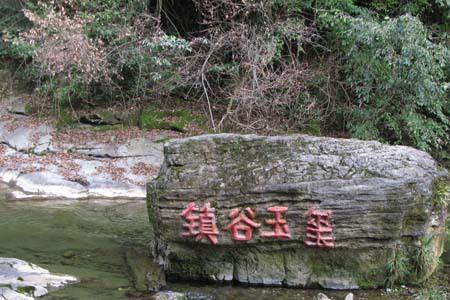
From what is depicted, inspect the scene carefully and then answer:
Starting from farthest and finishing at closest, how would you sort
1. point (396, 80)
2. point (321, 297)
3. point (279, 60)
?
point (279, 60), point (396, 80), point (321, 297)

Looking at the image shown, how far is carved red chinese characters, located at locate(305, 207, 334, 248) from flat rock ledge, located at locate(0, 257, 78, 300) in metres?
2.85

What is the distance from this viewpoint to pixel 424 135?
38.7ft

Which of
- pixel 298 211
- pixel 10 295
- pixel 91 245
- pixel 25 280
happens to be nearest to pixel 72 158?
pixel 91 245

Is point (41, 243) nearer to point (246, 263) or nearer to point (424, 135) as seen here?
point (246, 263)

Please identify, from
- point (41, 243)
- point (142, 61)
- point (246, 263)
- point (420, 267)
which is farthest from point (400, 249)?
point (142, 61)

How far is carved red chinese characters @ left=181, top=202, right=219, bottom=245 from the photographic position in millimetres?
6215

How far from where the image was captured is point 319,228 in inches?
242

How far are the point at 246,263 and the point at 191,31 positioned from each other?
9.82 meters

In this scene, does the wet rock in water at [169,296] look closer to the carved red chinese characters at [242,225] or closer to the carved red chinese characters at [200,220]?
the carved red chinese characters at [200,220]

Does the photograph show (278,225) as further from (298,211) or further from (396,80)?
(396,80)

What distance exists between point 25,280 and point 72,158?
6572mm

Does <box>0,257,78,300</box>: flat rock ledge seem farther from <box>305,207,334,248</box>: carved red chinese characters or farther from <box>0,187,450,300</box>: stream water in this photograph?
<box>305,207,334,248</box>: carved red chinese characters

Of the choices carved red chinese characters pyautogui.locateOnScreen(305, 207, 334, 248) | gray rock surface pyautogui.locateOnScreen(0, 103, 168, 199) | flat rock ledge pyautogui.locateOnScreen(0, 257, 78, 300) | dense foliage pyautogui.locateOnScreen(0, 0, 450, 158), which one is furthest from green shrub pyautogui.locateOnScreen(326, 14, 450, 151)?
flat rock ledge pyautogui.locateOnScreen(0, 257, 78, 300)

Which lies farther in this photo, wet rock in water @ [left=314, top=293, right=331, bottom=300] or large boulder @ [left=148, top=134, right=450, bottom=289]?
large boulder @ [left=148, top=134, right=450, bottom=289]
